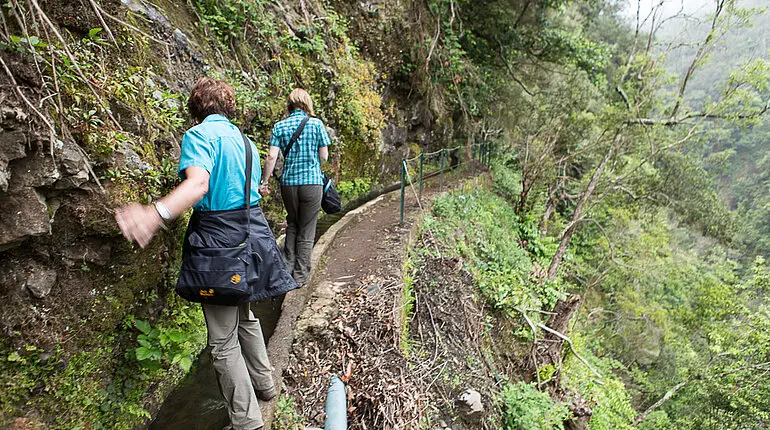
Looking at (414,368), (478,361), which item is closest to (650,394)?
(478,361)

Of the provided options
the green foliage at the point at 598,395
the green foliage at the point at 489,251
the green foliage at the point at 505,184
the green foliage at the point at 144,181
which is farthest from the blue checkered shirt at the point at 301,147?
the green foliage at the point at 505,184

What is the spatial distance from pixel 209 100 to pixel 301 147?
4.71 ft

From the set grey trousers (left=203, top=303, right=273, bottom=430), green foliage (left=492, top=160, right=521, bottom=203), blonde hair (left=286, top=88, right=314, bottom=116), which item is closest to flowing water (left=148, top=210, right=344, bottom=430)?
grey trousers (left=203, top=303, right=273, bottom=430)

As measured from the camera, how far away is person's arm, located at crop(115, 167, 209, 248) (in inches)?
63.4

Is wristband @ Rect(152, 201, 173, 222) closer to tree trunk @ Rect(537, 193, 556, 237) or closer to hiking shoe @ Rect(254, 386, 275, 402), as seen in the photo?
hiking shoe @ Rect(254, 386, 275, 402)

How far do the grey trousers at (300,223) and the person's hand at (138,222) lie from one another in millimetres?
2059

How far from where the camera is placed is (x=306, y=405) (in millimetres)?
2869

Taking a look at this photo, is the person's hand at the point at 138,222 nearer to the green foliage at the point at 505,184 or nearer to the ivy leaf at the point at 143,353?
the ivy leaf at the point at 143,353

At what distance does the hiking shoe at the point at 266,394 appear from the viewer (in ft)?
Result: 8.70

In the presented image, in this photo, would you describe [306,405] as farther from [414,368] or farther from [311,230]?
[311,230]

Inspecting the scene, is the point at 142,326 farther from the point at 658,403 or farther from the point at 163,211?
the point at 658,403

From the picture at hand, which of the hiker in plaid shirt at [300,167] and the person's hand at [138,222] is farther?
the hiker in plaid shirt at [300,167]

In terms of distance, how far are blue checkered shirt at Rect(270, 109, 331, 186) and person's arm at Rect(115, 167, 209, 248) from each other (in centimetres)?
176

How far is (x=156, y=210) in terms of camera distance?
5.56ft
